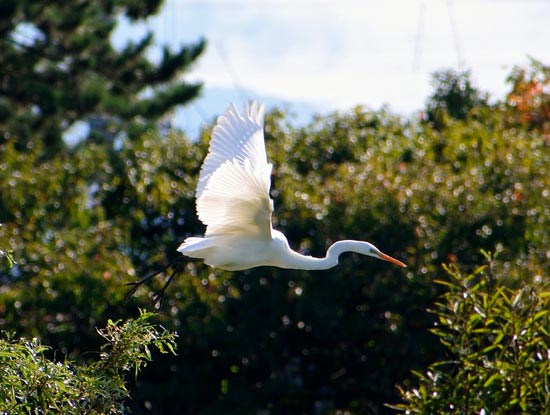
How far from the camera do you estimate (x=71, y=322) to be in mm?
10914

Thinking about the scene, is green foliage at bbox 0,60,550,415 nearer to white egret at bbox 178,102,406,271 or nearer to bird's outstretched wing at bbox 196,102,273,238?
white egret at bbox 178,102,406,271

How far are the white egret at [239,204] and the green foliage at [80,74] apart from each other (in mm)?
10356

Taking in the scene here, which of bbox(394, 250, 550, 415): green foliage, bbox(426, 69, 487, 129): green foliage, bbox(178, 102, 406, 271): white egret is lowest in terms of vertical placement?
bbox(394, 250, 550, 415): green foliage

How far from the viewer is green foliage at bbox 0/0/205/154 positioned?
17359 millimetres

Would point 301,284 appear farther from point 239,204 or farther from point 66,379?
point 66,379

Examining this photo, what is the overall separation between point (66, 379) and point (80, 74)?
13.5 metres

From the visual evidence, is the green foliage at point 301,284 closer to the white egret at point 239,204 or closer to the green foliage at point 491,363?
the green foliage at point 491,363

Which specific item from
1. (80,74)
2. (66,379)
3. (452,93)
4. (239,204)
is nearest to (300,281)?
(239,204)

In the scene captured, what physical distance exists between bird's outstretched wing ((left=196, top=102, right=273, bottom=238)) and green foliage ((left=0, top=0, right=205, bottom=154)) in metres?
10.4

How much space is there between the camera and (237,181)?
620 centimetres

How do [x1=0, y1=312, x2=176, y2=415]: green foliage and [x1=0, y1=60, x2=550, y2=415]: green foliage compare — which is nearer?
[x1=0, y1=312, x2=176, y2=415]: green foliage

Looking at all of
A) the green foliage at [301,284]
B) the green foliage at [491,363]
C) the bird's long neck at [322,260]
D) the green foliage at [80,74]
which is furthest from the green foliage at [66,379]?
the green foliage at [80,74]

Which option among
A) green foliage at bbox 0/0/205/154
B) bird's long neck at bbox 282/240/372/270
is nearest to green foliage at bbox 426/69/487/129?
green foliage at bbox 0/0/205/154

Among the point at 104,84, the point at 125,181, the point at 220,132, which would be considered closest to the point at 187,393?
the point at 125,181
